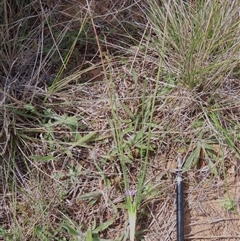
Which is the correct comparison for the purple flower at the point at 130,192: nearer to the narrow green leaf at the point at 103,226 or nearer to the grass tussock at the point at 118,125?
the grass tussock at the point at 118,125

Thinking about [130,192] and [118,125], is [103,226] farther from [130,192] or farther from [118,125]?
[118,125]

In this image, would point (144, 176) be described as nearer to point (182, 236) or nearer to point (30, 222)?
point (182, 236)

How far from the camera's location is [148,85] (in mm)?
1794

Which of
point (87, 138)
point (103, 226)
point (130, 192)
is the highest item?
point (87, 138)

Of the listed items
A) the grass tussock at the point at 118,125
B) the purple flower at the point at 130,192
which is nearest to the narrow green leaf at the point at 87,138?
the grass tussock at the point at 118,125

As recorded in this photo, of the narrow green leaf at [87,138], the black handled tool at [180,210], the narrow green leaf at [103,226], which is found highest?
the narrow green leaf at [87,138]

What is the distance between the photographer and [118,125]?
5.69ft

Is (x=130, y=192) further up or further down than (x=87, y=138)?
further down

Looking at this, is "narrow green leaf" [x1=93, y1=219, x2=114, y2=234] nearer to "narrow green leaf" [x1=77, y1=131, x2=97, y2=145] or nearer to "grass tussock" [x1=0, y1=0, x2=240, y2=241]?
"grass tussock" [x1=0, y1=0, x2=240, y2=241]

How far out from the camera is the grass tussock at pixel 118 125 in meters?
1.68

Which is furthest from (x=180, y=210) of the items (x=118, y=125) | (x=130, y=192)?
(x=118, y=125)

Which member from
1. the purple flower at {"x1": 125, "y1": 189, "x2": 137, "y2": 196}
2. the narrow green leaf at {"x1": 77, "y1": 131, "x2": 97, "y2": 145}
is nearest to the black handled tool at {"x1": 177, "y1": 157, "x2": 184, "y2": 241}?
the purple flower at {"x1": 125, "y1": 189, "x2": 137, "y2": 196}

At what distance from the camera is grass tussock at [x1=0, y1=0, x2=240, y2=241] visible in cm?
168

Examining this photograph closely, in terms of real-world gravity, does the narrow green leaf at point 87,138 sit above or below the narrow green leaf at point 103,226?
above
